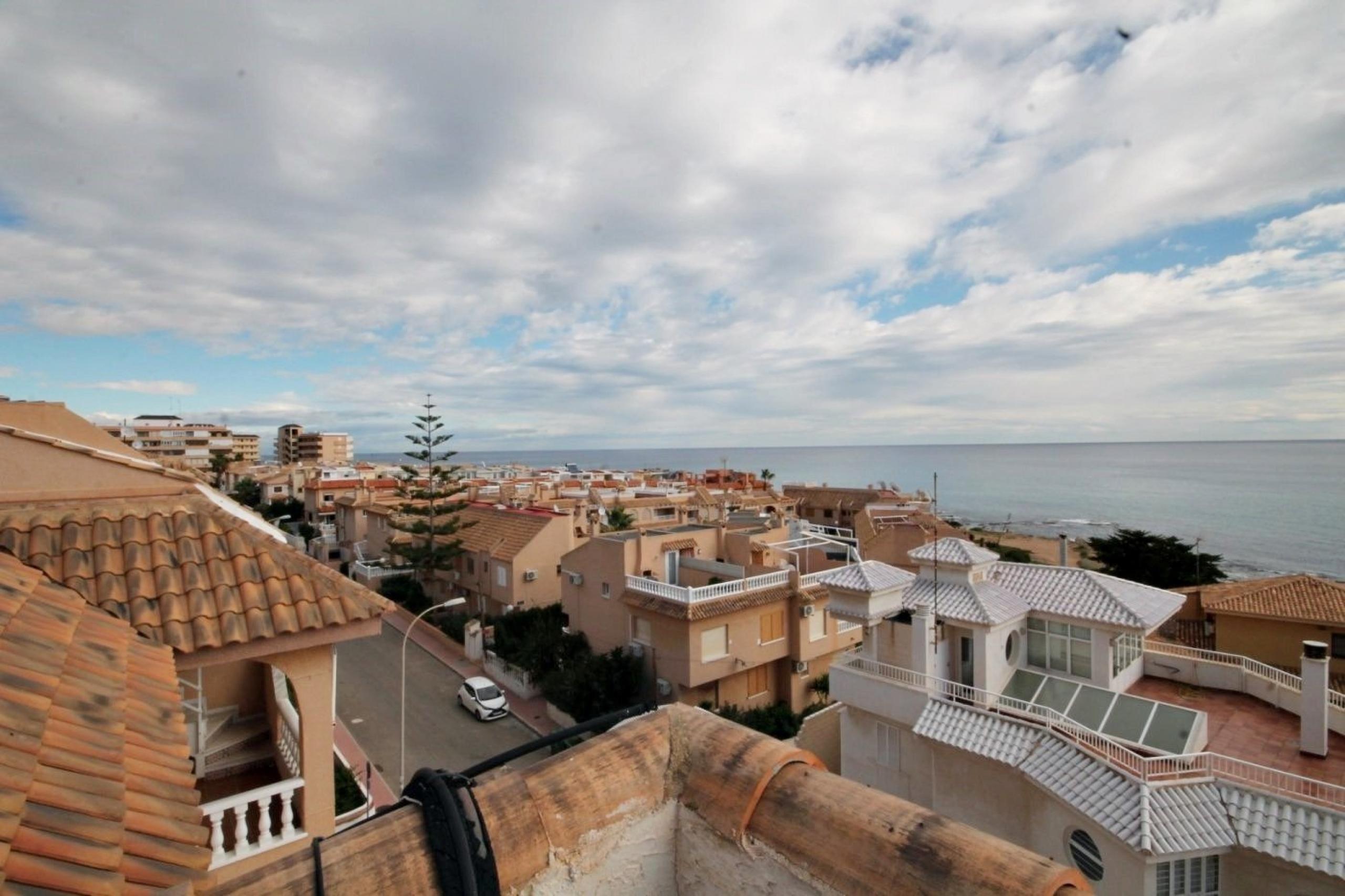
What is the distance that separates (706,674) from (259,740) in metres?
13.6

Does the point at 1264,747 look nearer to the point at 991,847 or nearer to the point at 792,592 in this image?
the point at 792,592

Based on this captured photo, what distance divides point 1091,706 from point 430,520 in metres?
27.8

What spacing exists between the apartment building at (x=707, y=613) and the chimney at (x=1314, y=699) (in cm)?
1026

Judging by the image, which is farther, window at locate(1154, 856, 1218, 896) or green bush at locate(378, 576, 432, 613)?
green bush at locate(378, 576, 432, 613)

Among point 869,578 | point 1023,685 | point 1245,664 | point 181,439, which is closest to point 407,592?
point 869,578

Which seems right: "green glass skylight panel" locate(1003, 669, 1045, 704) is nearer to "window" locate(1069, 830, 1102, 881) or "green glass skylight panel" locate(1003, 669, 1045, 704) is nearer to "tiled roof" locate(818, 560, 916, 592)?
"tiled roof" locate(818, 560, 916, 592)

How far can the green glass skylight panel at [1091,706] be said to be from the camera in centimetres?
1188

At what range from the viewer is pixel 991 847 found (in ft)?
5.79

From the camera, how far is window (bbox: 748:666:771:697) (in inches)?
827

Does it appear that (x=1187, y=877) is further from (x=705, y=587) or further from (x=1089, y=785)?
A: (x=705, y=587)

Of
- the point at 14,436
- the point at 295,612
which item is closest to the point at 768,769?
the point at 295,612

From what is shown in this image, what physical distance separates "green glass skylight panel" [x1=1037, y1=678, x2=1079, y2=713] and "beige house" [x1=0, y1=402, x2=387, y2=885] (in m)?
13.1

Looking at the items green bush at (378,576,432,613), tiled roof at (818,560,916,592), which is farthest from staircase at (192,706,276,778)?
green bush at (378,576,432,613)

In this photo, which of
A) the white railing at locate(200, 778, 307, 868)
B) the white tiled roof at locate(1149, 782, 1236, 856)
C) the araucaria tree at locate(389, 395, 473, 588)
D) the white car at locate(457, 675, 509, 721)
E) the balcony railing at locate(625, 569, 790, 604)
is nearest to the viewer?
the white railing at locate(200, 778, 307, 868)
